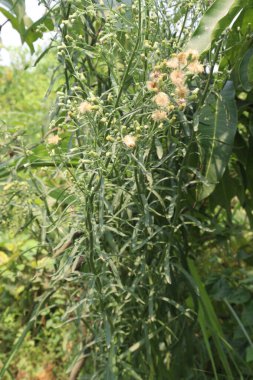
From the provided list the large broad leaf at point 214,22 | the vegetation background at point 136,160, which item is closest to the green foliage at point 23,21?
the vegetation background at point 136,160

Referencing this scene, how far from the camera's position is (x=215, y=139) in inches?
46.7

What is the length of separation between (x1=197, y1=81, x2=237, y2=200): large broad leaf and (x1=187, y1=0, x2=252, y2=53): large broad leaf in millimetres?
118

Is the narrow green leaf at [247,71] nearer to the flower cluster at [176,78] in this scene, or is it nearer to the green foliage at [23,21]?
the flower cluster at [176,78]

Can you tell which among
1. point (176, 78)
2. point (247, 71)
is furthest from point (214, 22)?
point (176, 78)

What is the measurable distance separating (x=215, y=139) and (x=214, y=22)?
0.21 m

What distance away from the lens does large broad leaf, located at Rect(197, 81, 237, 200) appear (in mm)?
1216

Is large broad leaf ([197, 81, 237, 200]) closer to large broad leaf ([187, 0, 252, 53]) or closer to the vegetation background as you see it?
the vegetation background

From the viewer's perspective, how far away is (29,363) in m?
2.20

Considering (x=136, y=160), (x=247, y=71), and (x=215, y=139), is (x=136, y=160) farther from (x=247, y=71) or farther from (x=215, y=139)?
(x=247, y=71)

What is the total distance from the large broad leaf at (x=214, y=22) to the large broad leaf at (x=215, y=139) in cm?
12

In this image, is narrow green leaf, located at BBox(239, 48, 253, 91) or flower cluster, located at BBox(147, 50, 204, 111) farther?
narrow green leaf, located at BBox(239, 48, 253, 91)

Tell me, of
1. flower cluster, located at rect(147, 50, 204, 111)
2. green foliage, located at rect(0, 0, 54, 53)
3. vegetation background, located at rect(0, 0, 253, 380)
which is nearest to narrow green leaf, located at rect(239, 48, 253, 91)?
vegetation background, located at rect(0, 0, 253, 380)

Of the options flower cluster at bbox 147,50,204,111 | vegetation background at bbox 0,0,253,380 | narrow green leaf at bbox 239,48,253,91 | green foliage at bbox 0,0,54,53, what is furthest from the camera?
green foliage at bbox 0,0,54,53

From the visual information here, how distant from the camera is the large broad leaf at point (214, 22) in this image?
115 cm
